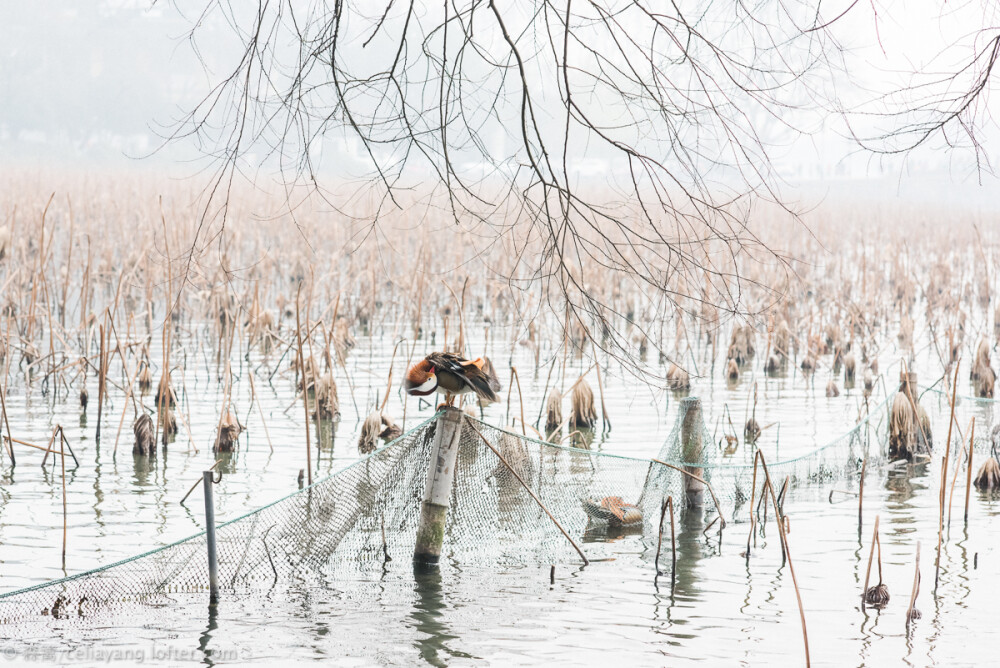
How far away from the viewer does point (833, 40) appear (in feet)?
9.41

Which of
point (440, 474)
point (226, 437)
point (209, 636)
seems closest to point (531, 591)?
point (440, 474)

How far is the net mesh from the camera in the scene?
148 inches

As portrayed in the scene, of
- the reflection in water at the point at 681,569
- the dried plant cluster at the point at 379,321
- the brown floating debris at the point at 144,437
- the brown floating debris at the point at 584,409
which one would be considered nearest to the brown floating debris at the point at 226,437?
the dried plant cluster at the point at 379,321

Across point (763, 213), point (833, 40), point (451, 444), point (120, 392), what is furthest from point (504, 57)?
point (763, 213)

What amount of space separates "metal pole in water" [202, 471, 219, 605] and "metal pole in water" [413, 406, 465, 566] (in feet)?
2.78

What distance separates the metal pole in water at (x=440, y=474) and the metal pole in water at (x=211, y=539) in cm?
85

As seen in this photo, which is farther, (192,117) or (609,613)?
(609,613)

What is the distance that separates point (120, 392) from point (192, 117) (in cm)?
610

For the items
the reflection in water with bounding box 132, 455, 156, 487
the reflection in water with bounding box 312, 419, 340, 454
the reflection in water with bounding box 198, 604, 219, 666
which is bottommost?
the reflection in water with bounding box 198, 604, 219, 666

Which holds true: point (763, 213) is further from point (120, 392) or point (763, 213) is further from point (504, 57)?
point (504, 57)

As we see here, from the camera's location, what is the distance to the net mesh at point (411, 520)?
3762 mm

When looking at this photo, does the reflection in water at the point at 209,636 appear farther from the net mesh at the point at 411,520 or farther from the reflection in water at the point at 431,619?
the reflection in water at the point at 431,619

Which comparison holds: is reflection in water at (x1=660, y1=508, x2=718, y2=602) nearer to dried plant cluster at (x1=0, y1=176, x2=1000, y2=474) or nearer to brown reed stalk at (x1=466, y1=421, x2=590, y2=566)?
brown reed stalk at (x1=466, y1=421, x2=590, y2=566)

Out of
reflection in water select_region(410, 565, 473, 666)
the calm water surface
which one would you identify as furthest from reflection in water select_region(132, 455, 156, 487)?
reflection in water select_region(410, 565, 473, 666)
